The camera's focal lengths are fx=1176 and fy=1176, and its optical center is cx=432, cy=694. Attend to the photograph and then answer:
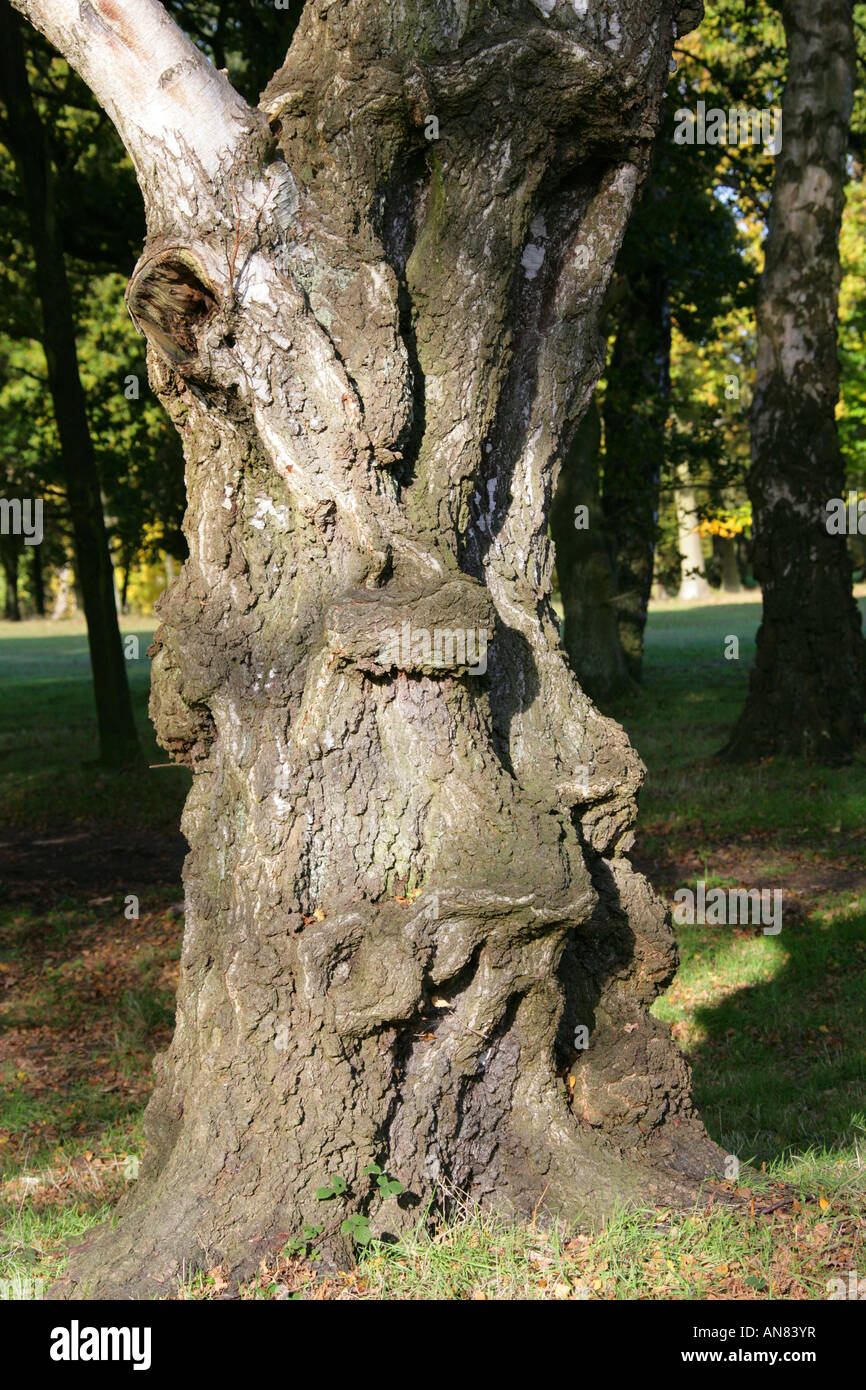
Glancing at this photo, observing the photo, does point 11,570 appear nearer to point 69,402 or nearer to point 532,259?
point 69,402

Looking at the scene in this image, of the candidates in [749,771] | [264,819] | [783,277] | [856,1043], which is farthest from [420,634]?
[783,277]

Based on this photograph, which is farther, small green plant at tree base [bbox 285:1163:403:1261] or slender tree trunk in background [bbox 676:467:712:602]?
slender tree trunk in background [bbox 676:467:712:602]

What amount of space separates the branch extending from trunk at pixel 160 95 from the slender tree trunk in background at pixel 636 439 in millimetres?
13432

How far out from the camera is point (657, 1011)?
21.8 feet

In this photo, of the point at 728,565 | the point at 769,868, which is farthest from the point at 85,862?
the point at 728,565

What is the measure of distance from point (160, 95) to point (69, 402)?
10.2m

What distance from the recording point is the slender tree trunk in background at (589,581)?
1596cm

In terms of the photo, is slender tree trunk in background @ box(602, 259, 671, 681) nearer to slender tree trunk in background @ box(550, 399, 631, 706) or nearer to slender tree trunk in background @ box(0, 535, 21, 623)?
slender tree trunk in background @ box(550, 399, 631, 706)

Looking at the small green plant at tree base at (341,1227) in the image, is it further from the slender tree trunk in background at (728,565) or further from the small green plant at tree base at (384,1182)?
the slender tree trunk in background at (728,565)

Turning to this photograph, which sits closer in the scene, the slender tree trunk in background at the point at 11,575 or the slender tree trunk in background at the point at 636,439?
the slender tree trunk in background at the point at 636,439

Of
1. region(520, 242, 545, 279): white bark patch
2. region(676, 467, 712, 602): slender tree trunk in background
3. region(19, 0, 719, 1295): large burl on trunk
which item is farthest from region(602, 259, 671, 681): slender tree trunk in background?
region(676, 467, 712, 602): slender tree trunk in background

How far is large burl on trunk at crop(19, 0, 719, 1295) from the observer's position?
3.35 m

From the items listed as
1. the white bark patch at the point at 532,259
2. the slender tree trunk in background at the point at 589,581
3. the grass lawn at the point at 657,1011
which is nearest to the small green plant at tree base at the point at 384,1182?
the grass lawn at the point at 657,1011

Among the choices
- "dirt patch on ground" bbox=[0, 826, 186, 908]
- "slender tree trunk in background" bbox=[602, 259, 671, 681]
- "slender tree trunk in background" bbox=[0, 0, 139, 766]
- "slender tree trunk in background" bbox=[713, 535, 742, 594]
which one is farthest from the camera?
"slender tree trunk in background" bbox=[713, 535, 742, 594]
